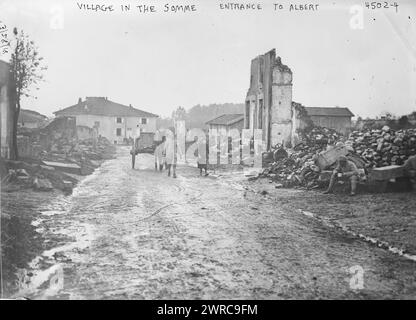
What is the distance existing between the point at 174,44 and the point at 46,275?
15.3 ft

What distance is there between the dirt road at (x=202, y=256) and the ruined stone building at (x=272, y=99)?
7.70 meters

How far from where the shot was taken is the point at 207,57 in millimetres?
7133

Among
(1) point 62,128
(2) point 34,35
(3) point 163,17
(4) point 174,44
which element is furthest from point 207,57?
(1) point 62,128

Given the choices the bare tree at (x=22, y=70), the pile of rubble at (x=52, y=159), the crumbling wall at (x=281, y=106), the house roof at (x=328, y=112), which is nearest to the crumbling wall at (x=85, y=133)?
the pile of rubble at (x=52, y=159)

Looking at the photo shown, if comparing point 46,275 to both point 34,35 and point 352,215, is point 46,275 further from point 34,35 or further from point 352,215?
point 352,215

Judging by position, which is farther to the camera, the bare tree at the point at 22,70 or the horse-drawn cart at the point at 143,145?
the horse-drawn cart at the point at 143,145

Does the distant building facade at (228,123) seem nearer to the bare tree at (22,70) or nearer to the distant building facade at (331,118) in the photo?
the distant building facade at (331,118)

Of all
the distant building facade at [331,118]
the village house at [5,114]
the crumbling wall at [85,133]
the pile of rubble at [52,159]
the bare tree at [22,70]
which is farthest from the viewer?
the distant building facade at [331,118]

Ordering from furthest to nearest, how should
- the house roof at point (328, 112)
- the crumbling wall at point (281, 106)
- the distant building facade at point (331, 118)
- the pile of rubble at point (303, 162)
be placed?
1. the house roof at point (328, 112)
2. the distant building facade at point (331, 118)
3. the crumbling wall at point (281, 106)
4. the pile of rubble at point (303, 162)

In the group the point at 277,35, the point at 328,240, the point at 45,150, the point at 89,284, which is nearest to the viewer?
the point at 89,284

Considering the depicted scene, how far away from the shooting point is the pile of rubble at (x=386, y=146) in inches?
358

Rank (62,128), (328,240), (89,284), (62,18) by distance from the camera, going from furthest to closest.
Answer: (62,128) → (62,18) → (328,240) → (89,284)

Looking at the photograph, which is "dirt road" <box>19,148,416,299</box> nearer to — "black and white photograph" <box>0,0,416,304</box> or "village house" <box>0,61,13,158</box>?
"black and white photograph" <box>0,0,416,304</box>

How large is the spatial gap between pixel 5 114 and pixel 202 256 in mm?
5869
